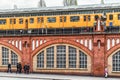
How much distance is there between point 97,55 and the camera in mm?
37250

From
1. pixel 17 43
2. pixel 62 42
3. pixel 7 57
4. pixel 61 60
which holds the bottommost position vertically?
pixel 7 57

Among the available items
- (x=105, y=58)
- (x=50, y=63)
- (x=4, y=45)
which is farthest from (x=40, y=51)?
(x=105, y=58)

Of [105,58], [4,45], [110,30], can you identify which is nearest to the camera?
[105,58]

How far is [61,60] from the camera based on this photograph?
130ft

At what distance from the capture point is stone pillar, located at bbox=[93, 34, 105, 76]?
37.0 metres

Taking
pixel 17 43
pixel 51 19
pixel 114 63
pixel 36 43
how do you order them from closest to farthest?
pixel 114 63
pixel 36 43
pixel 17 43
pixel 51 19

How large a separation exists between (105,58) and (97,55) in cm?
94

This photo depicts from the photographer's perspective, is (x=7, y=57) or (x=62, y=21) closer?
(x=62, y=21)

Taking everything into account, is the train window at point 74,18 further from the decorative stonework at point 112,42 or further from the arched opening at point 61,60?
the decorative stonework at point 112,42

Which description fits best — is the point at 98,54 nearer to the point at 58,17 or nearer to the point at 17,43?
the point at 58,17

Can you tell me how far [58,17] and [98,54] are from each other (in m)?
7.79

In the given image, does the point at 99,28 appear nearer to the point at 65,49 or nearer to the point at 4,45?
the point at 65,49

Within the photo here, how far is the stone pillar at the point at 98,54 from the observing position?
37.0 metres

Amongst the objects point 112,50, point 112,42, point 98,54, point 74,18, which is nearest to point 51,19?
point 74,18
